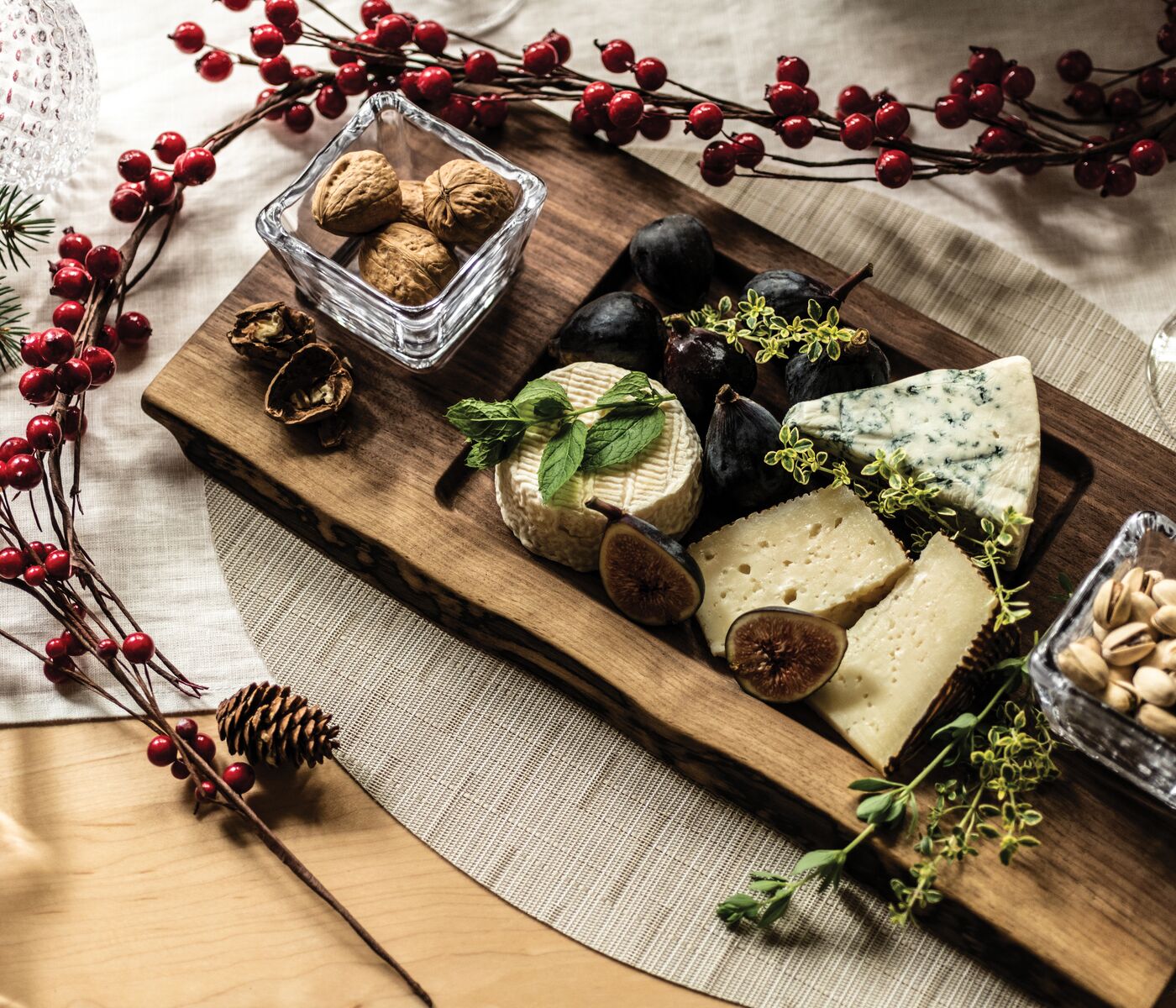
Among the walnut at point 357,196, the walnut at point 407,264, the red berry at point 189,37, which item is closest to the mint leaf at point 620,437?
the walnut at point 407,264

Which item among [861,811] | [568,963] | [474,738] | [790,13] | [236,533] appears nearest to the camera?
[861,811]

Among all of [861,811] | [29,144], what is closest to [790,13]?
[29,144]

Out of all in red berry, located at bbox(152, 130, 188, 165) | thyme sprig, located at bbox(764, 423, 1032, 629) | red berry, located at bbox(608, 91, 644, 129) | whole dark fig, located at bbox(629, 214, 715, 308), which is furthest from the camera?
red berry, located at bbox(152, 130, 188, 165)

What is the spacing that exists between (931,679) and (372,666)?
0.91 metres

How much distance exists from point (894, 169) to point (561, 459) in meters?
0.85

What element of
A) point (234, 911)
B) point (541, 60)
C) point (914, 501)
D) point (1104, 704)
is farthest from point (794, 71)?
point (234, 911)

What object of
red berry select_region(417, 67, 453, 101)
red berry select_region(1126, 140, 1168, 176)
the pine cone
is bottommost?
the pine cone

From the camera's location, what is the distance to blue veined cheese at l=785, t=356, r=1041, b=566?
181 cm

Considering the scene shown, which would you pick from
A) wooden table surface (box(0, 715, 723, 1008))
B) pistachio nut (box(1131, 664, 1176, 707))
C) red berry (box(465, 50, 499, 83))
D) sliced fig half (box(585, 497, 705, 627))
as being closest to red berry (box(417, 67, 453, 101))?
Result: red berry (box(465, 50, 499, 83))

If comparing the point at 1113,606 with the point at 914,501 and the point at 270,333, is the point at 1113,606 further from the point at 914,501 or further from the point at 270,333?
the point at 270,333

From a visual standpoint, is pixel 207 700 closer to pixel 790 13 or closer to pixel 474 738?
pixel 474 738

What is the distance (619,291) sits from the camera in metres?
2.03

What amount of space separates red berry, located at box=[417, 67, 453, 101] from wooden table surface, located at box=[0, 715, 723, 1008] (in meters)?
1.20

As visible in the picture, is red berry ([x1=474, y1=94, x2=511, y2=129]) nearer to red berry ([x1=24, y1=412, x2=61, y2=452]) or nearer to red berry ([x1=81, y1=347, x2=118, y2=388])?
red berry ([x1=81, y1=347, x2=118, y2=388])
